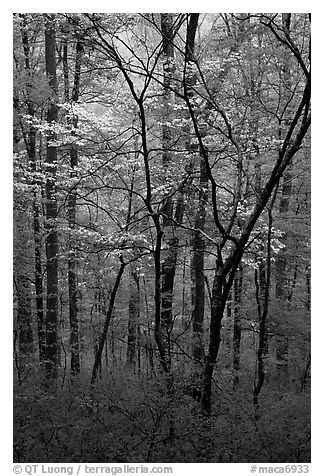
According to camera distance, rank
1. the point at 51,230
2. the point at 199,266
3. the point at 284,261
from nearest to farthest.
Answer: the point at 51,230 → the point at 199,266 → the point at 284,261

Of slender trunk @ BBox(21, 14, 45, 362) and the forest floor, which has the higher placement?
slender trunk @ BBox(21, 14, 45, 362)

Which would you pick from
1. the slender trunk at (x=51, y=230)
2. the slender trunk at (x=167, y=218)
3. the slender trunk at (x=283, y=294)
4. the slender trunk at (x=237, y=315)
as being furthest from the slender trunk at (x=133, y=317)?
the slender trunk at (x=283, y=294)

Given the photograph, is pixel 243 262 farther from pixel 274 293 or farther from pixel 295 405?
pixel 295 405

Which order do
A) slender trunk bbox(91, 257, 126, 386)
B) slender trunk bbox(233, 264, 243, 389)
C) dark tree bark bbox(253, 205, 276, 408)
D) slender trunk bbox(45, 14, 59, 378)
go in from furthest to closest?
slender trunk bbox(233, 264, 243, 389) < slender trunk bbox(45, 14, 59, 378) < slender trunk bbox(91, 257, 126, 386) < dark tree bark bbox(253, 205, 276, 408)

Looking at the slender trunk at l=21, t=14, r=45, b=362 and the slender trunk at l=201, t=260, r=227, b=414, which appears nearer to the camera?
the slender trunk at l=201, t=260, r=227, b=414

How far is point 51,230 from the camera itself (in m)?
5.51

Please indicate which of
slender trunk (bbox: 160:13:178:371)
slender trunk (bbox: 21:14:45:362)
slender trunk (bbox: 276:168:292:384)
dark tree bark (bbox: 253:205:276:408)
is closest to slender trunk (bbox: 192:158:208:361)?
slender trunk (bbox: 160:13:178:371)

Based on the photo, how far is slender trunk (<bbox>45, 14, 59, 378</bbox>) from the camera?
552 cm

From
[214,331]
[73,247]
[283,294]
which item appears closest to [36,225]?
[73,247]

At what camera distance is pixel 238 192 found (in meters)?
4.09

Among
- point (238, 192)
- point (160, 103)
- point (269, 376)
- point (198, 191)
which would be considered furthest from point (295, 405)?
point (160, 103)

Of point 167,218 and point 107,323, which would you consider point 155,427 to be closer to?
point 167,218

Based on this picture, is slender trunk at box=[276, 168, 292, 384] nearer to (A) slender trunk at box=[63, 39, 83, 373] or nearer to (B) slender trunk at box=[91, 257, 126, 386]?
(B) slender trunk at box=[91, 257, 126, 386]
